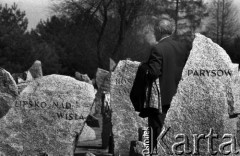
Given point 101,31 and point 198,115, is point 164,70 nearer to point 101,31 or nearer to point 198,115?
point 198,115

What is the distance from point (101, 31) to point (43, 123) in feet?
71.7

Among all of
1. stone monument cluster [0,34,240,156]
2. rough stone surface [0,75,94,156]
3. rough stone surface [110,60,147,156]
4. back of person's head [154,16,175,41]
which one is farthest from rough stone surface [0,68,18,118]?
back of person's head [154,16,175,41]

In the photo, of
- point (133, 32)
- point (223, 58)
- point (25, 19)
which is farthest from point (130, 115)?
point (25, 19)

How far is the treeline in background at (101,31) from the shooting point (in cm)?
3114

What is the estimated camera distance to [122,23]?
104ft

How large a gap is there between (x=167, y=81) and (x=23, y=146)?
2.49m

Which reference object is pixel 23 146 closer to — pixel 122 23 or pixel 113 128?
pixel 113 128

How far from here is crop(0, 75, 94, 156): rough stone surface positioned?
787cm

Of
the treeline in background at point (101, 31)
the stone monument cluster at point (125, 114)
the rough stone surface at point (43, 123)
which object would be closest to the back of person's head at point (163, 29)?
the stone monument cluster at point (125, 114)

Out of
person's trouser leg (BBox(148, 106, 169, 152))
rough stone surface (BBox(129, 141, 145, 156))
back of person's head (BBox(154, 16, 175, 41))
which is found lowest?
rough stone surface (BBox(129, 141, 145, 156))

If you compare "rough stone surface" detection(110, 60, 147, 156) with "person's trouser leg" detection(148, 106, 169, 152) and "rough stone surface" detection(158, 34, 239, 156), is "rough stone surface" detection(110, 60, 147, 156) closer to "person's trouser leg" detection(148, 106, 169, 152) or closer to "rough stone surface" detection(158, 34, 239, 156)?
"person's trouser leg" detection(148, 106, 169, 152)

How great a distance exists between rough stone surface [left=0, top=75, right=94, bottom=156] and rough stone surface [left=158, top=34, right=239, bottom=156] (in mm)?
2662

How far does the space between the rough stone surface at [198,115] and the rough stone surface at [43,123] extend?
266cm

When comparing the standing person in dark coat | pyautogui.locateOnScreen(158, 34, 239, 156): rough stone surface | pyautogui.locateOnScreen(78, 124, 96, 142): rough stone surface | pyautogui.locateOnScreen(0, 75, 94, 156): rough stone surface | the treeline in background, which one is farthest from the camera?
the treeline in background
